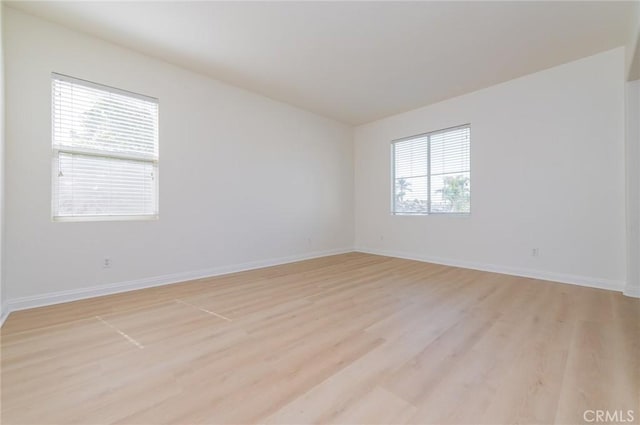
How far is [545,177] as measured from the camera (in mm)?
3684

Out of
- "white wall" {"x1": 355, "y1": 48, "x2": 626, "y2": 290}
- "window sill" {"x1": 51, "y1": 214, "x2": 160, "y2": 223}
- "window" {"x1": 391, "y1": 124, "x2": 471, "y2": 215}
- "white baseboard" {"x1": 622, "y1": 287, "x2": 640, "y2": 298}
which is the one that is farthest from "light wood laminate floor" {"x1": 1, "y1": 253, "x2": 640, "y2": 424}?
"window" {"x1": 391, "y1": 124, "x2": 471, "y2": 215}

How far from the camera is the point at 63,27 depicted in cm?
283

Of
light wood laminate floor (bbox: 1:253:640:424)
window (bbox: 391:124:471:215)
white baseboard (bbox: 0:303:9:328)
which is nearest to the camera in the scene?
light wood laminate floor (bbox: 1:253:640:424)

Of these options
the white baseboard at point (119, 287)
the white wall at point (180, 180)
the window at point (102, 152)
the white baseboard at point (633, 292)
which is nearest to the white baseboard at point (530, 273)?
the white baseboard at point (633, 292)

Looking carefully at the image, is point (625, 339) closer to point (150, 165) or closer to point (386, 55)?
point (386, 55)

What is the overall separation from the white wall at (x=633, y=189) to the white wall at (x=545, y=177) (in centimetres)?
18

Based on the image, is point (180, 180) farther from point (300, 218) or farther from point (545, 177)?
point (545, 177)

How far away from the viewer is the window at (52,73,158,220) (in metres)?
2.85

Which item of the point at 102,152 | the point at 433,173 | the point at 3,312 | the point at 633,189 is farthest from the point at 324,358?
the point at 433,173

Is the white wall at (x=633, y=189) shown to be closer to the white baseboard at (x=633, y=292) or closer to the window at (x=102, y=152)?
the white baseboard at (x=633, y=292)

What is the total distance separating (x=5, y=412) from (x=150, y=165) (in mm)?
2793

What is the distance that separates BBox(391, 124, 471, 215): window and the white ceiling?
968mm

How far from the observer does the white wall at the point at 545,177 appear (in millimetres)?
3227

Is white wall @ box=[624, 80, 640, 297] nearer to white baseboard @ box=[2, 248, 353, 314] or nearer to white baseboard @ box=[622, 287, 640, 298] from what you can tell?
white baseboard @ box=[622, 287, 640, 298]
